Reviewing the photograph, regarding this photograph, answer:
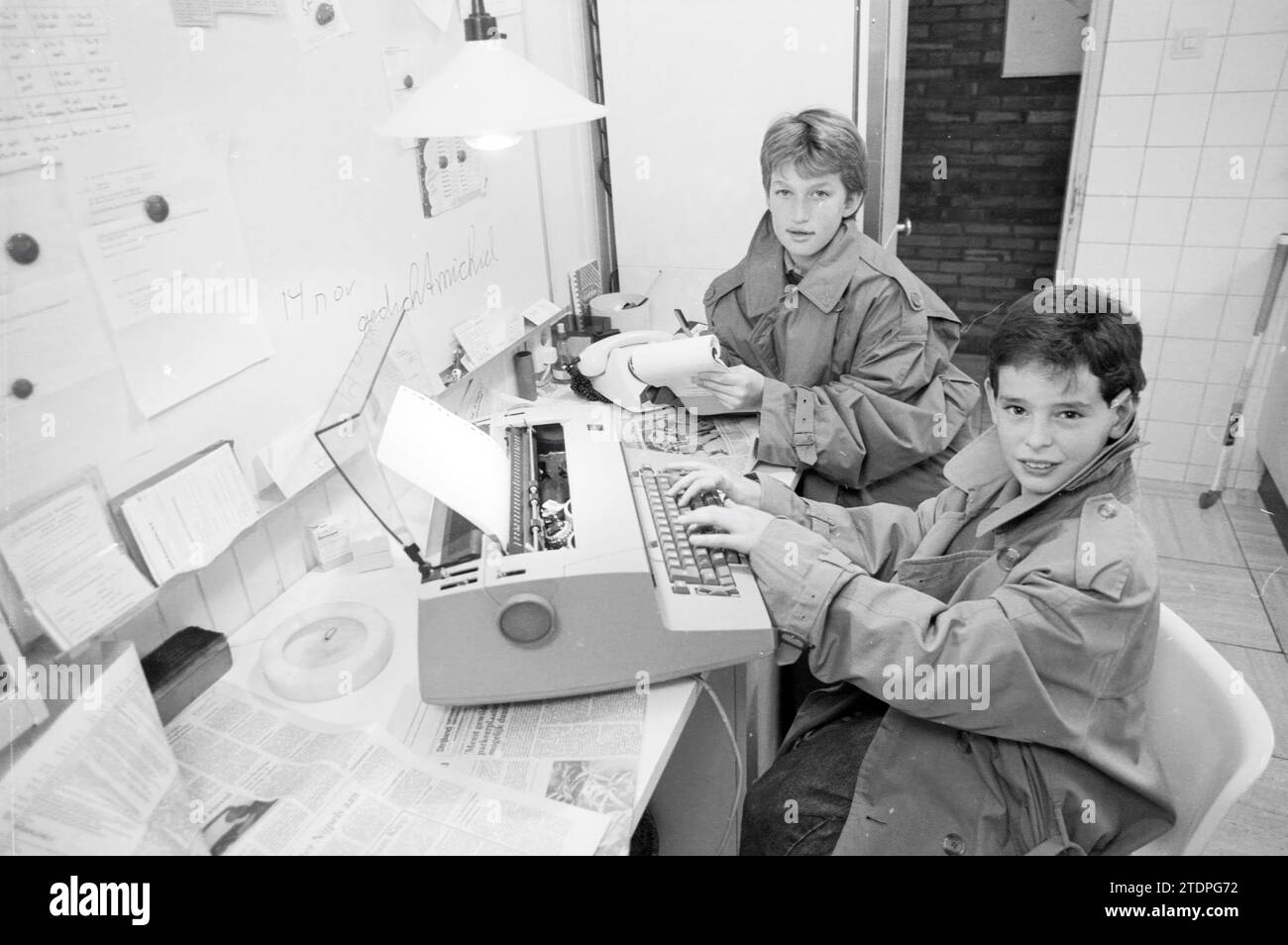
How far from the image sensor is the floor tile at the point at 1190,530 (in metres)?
2.77

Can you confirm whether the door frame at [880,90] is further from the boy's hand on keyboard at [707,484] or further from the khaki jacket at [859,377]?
the boy's hand on keyboard at [707,484]

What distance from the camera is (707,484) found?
1.47 meters

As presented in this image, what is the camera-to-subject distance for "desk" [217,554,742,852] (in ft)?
3.78

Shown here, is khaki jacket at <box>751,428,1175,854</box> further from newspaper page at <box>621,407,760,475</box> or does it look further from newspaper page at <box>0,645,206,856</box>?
newspaper page at <box>0,645,206,856</box>

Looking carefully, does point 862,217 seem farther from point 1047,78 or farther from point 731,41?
point 1047,78

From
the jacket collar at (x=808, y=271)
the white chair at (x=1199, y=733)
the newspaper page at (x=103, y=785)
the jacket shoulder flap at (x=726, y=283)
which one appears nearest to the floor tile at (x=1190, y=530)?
the jacket collar at (x=808, y=271)

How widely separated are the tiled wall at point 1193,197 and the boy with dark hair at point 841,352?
1.51 metres

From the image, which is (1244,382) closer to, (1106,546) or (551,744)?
(1106,546)

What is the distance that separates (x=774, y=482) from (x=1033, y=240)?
324cm

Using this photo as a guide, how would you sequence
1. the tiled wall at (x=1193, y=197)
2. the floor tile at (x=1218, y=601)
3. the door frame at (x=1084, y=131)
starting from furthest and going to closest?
the door frame at (x=1084, y=131) → the tiled wall at (x=1193, y=197) → the floor tile at (x=1218, y=601)

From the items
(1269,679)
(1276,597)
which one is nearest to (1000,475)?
(1269,679)

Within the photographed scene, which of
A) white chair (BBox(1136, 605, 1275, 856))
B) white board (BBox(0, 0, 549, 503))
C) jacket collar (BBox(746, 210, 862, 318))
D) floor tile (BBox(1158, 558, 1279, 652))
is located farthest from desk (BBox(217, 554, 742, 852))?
floor tile (BBox(1158, 558, 1279, 652))

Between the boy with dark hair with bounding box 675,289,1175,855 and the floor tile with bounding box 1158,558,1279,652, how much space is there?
1551mm
